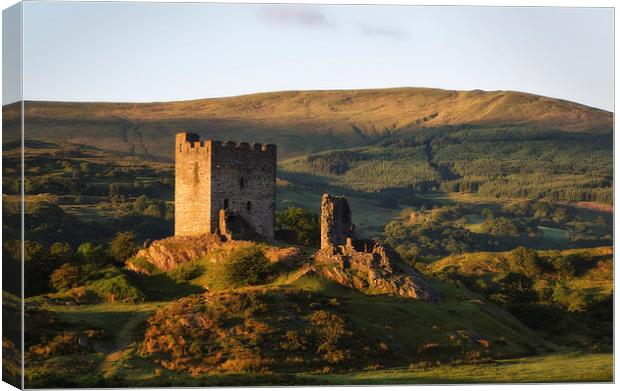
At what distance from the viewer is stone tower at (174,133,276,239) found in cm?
6138

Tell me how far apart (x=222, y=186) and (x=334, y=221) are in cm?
610

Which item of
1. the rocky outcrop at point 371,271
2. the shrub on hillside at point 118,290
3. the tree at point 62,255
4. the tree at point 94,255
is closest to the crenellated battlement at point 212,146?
the tree at point 94,255

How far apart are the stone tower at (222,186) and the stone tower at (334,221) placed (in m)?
3.71

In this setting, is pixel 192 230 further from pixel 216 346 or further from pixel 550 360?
pixel 550 360

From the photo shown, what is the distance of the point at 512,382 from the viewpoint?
1753 inches

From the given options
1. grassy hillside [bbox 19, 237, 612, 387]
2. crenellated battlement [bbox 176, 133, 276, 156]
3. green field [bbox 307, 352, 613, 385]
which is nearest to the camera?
green field [bbox 307, 352, 613, 385]

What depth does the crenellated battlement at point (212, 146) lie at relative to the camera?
6166 centimetres

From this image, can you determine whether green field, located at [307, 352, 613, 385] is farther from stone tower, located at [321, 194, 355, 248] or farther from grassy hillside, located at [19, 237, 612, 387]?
stone tower, located at [321, 194, 355, 248]

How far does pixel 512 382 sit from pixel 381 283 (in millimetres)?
11911

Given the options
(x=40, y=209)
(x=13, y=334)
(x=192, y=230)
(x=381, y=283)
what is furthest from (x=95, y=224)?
(x=13, y=334)

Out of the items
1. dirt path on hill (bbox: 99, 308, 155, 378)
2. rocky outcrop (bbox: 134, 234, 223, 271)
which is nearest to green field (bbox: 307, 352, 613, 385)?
dirt path on hill (bbox: 99, 308, 155, 378)

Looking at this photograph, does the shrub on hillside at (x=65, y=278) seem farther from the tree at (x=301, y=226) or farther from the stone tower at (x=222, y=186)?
the tree at (x=301, y=226)

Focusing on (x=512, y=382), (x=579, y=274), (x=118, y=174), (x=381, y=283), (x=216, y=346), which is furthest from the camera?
(x=118, y=174)

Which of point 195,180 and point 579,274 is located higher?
point 195,180
